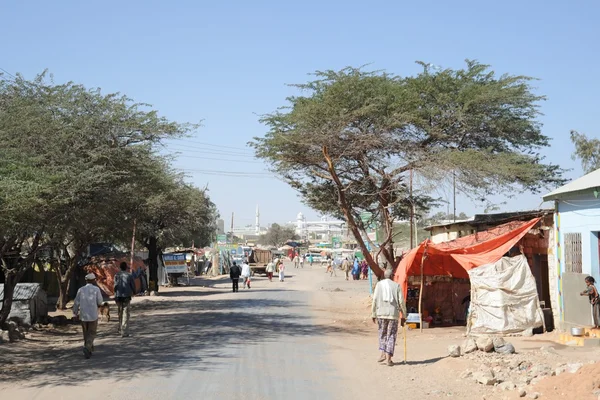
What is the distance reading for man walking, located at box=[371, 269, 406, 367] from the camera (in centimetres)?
1215

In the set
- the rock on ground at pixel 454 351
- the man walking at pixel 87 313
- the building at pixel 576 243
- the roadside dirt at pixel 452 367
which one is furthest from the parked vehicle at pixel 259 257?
the rock on ground at pixel 454 351

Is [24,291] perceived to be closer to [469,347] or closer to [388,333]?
[388,333]

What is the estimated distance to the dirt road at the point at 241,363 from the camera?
391 inches

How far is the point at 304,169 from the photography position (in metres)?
23.4

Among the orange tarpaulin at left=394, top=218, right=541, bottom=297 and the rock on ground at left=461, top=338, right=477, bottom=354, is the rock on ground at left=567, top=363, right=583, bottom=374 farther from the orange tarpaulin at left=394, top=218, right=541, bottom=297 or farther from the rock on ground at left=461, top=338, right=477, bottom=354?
the orange tarpaulin at left=394, top=218, right=541, bottom=297

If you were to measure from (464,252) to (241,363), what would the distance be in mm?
7761

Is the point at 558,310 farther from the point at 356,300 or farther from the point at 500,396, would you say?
the point at 356,300

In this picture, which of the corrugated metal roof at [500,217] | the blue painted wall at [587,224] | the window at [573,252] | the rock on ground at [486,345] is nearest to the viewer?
the rock on ground at [486,345]

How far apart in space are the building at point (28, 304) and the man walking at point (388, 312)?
11.5 meters

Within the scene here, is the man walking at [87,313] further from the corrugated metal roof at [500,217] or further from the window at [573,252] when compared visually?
the corrugated metal roof at [500,217]

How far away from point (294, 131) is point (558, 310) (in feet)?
32.0

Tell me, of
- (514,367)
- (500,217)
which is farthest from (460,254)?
(514,367)

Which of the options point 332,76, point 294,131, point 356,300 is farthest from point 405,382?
point 356,300

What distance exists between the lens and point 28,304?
19312mm
